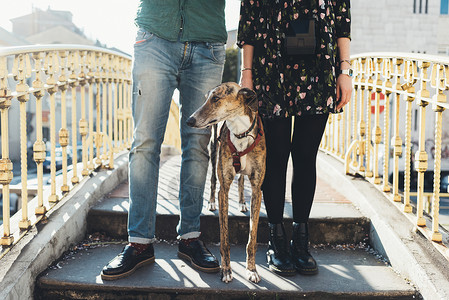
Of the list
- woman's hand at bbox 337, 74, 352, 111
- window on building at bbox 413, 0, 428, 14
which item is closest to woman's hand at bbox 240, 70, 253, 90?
woman's hand at bbox 337, 74, 352, 111

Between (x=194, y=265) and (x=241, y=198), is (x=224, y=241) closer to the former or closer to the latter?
(x=194, y=265)

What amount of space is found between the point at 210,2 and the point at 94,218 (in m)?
1.77

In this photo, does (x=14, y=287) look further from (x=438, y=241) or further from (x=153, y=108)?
(x=438, y=241)

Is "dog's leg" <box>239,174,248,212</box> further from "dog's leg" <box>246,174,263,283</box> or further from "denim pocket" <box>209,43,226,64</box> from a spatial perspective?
"denim pocket" <box>209,43,226,64</box>

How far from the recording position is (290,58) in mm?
2428

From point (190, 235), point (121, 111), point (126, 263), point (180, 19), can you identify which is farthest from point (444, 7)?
point (126, 263)

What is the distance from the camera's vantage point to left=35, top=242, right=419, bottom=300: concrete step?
7.58 ft

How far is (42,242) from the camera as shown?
253 centimetres

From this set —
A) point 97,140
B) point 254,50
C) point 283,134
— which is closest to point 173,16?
point 254,50

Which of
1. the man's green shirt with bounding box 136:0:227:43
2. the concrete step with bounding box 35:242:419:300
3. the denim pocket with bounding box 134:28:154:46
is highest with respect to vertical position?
the man's green shirt with bounding box 136:0:227:43

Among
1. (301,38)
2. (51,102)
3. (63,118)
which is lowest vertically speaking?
(63,118)

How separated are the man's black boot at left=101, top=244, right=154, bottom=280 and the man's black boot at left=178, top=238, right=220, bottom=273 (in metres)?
0.22

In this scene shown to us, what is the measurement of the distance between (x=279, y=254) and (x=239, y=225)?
57cm

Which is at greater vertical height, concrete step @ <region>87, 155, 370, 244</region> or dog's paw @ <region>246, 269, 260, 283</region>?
concrete step @ <region>87, 155, 370, 244</region>
